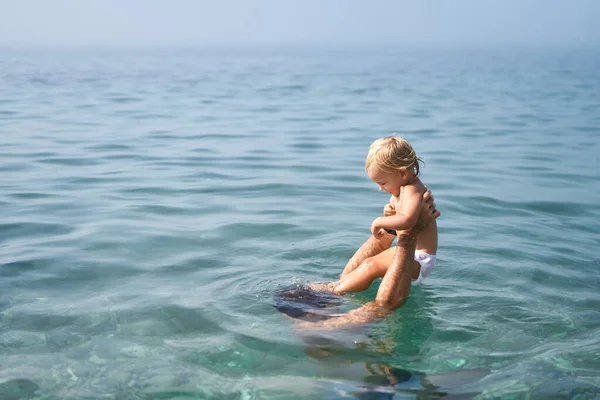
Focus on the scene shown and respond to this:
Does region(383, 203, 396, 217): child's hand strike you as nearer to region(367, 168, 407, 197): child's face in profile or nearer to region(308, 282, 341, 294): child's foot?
region(367, 168, 407, 197): child's face in profile

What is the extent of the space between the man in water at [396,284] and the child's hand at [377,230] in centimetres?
18

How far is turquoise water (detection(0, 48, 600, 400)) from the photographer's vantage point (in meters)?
4.62

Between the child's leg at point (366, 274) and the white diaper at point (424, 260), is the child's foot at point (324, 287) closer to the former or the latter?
the child's leg at point (366, 274)

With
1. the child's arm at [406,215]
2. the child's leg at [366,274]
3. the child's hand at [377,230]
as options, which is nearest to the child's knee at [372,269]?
the child's leg at [366,274]

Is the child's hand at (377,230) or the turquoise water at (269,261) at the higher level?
the child's hand at (377,230)

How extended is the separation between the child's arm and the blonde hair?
0.59 ft

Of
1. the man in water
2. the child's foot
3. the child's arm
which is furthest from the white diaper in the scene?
the child's foot

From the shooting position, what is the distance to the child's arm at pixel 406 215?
525 centimetres

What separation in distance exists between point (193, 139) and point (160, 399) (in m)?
10.0

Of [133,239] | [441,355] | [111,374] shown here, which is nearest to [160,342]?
[111,374]

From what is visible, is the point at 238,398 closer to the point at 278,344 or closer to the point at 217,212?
A: the point at 278,344

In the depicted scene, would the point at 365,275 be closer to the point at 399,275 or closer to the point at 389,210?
the point at 399,275

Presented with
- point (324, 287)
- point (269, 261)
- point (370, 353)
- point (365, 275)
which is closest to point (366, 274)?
point (365, 275)

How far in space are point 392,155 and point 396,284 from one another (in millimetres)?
937
